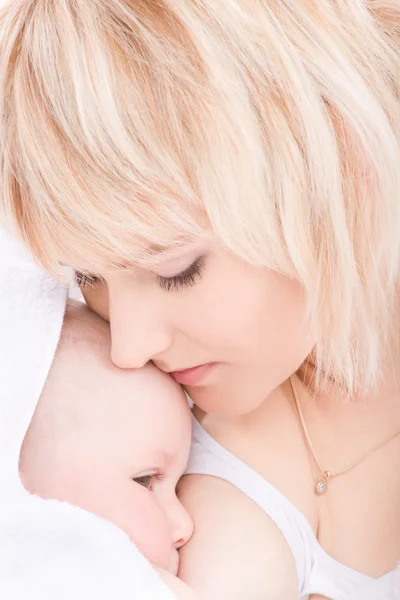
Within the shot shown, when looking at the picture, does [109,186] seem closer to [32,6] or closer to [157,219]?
[157,219]

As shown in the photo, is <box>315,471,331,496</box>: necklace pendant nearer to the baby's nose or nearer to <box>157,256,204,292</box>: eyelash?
the baby's nose

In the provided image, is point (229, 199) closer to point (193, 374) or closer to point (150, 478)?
point (193, 374)

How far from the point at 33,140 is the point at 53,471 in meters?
0.42

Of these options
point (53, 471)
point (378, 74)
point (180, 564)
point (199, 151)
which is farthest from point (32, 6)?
point (180, 564)

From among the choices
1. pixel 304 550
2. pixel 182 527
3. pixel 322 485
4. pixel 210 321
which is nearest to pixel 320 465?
pixel 322 485

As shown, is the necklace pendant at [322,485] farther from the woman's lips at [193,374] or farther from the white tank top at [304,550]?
the woman's lips at [193,374]

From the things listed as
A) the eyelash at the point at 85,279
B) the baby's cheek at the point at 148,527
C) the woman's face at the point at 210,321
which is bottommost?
the baby's cheek at the point at 148,527

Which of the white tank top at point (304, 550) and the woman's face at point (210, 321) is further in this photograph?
the white tank top at point (304, 550)

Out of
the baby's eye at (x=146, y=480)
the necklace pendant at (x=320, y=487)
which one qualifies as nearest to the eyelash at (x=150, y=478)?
the baby's eye at (x=146, y=480)

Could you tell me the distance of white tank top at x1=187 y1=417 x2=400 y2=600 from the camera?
1218 millimetres

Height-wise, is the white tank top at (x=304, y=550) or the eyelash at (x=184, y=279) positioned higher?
the eyelash at (x=184, y=279)

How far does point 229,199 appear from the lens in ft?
3.24

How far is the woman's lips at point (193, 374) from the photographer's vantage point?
1.19 m

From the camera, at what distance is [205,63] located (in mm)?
962
